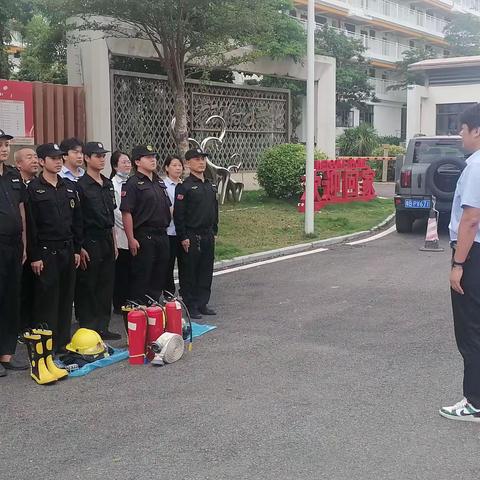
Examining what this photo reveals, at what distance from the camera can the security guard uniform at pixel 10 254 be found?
5.03 metres

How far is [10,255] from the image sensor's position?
5.13 metres

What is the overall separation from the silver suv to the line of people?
591 cm

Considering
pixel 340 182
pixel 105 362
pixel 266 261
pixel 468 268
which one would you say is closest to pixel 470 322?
pixel 468 268

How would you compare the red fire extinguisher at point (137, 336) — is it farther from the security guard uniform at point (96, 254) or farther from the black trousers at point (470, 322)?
the black trousers at point (470, 322)

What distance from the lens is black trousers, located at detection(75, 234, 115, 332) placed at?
600 cm

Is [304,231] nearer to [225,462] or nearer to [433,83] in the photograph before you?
[225,462]

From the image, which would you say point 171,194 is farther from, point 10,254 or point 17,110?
point 17,110

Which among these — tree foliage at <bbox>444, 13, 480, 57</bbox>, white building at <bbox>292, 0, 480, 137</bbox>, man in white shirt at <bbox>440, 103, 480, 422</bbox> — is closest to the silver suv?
man in white shirt at <bbox>440, 103, 480, 422</bbox>

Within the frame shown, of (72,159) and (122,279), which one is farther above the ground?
(72,159)

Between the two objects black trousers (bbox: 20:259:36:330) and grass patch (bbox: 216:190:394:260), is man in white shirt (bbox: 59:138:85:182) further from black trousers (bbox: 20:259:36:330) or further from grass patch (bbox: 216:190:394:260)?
grass patch (bbox: 216:190:394:260)

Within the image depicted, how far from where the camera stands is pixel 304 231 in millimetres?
12328

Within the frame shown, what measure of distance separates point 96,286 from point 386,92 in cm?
4283

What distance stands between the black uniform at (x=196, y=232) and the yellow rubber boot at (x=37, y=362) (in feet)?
7.00

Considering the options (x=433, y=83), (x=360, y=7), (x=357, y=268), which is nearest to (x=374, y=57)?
(x=360, y=7)
